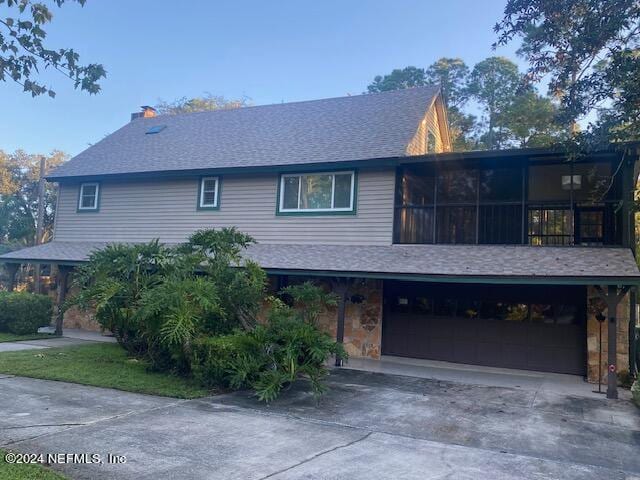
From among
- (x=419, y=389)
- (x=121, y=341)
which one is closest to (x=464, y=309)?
(x=419, y=389)

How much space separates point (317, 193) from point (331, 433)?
803cm

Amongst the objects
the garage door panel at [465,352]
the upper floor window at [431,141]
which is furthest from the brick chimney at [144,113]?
the garage door panel at [465,352]

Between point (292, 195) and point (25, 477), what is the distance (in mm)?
10180

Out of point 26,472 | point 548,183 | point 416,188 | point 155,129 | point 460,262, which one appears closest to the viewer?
point 26,472

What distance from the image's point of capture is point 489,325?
11.9m

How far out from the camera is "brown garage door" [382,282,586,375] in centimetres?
1118

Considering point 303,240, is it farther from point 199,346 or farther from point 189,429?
point 189,429

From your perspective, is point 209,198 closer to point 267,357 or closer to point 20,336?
point 20,336

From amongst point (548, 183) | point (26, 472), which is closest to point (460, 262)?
point (548, 183)

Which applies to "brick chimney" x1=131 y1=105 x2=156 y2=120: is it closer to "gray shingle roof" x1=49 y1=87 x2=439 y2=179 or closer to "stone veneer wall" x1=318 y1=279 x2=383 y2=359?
"gray shingle roof" x1=49 y1=87 x2=439 y2=179

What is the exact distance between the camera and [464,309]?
12211mm

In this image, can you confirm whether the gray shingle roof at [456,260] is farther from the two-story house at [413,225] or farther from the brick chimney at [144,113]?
the brick chimney at [144,113]

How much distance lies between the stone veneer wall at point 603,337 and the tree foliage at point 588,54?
3466 mm

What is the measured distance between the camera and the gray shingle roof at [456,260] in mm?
9336
